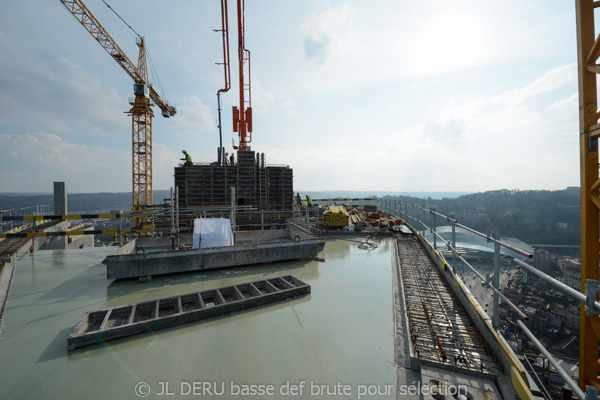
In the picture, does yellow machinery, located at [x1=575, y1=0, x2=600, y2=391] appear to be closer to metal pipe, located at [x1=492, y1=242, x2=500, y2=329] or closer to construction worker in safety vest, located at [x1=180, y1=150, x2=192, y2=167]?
metal pipe, located at [x1=492, y1=242, x2=500, y2=329]

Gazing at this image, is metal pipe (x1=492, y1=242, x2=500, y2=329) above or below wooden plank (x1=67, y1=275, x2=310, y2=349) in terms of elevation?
above

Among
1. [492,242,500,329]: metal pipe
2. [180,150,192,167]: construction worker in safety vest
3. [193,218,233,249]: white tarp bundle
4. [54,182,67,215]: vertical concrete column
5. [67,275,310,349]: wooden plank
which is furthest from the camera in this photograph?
[54,182,67,215]: vertical concrete column

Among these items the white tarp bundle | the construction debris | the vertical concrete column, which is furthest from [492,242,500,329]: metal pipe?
the vertical concrete column

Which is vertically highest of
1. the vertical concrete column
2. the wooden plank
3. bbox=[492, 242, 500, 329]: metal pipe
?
the vertical concrete column

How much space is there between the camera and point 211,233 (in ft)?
24.2

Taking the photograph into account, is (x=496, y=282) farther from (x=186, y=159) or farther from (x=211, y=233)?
(x=186, y=159)

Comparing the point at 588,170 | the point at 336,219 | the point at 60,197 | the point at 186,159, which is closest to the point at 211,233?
the point at 336,219

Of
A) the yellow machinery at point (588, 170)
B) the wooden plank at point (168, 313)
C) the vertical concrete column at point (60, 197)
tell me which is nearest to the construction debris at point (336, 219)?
the wooden plank at point (168, 313)

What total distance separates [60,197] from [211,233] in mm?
18396

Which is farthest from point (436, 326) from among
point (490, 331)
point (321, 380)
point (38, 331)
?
point (38, 331)

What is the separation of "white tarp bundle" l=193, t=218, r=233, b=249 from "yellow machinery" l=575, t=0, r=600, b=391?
7672 millimetres

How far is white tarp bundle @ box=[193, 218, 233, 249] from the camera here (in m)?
7.28

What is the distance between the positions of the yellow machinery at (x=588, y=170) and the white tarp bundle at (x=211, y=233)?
7672 mm

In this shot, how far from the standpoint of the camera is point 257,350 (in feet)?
10.6
